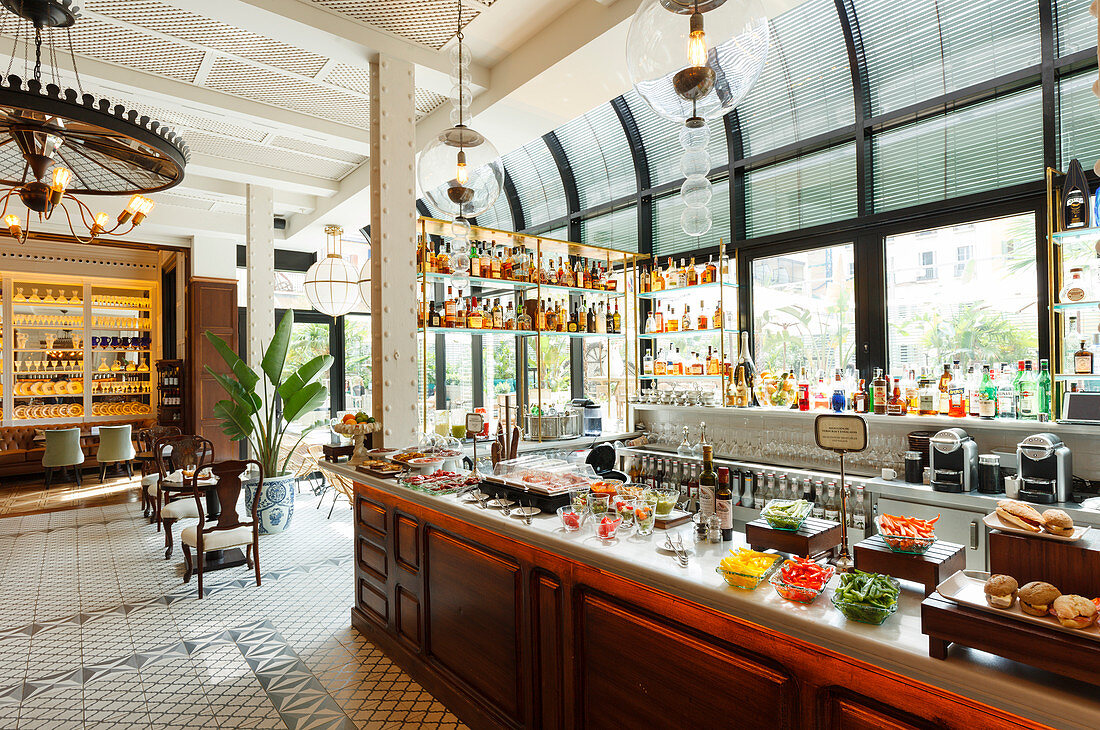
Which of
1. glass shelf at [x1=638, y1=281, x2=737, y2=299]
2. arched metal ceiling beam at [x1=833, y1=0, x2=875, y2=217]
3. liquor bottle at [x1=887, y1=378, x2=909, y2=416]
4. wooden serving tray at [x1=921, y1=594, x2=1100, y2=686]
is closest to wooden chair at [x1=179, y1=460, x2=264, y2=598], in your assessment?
glass shelf at [x1=638, y1=281, x2=737, y2=299]

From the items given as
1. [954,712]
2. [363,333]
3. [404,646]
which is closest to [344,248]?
[363,333]

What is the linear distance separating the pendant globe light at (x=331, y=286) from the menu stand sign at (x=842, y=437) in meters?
5.64

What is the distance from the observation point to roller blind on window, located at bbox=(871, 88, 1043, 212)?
3820 millimetres

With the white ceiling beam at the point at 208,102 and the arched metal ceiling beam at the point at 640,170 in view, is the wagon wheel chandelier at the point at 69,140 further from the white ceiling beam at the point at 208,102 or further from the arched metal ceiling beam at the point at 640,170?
the arched metal ceiling beam at the point at 640,170

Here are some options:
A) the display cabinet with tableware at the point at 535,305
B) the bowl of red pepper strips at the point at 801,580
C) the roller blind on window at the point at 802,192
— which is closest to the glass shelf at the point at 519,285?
the display cabinet with tableware at the point at 535,305

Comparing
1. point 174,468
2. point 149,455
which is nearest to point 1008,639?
point 174,468

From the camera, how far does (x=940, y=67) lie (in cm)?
414

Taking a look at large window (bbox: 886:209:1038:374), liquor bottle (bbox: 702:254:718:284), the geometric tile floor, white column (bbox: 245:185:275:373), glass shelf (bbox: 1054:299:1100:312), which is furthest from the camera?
white column (bbox: 245:185:275:373)

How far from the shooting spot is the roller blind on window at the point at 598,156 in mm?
6137

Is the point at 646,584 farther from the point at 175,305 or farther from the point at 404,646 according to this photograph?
the point at 175,305

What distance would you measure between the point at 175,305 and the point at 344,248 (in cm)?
333

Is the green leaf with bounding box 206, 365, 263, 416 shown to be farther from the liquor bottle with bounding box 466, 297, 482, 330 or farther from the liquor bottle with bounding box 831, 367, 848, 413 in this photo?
the liquor bottle with bounding box 831, 367, 848, 413

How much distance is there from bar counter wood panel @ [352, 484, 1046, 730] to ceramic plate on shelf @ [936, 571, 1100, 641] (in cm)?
Answer: 21

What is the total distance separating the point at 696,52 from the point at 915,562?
1430 mm
